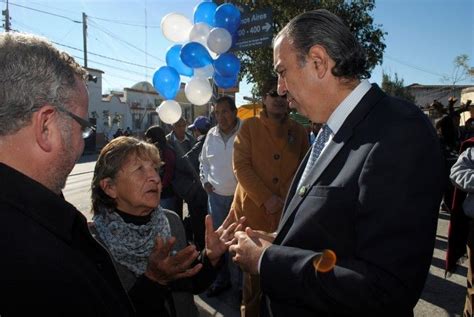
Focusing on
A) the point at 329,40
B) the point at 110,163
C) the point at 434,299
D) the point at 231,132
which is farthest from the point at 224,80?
the point at 329,40

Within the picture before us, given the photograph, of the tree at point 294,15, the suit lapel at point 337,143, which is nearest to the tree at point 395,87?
the tree at point 294,15

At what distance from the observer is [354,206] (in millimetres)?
1255

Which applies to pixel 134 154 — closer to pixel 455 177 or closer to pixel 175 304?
pixel 175 304

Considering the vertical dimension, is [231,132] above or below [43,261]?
above

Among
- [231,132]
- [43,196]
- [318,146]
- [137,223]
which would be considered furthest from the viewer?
[231,132]

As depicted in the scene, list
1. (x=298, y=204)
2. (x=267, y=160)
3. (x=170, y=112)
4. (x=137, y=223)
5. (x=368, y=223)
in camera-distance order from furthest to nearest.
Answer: (x=170, y=112) < (x=267, y=160) < (x=137, y=223) < (x=298, y=204) < (x=368, y=223)

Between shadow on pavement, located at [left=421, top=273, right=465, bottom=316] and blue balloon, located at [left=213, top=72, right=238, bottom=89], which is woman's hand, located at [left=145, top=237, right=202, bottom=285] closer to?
shadow on pavement, located at [left=421, top=273, right=465, bottom=316]

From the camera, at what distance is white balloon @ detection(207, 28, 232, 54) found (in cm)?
492

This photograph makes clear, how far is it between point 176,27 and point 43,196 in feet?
15.9

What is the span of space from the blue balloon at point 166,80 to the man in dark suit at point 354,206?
4.08 m

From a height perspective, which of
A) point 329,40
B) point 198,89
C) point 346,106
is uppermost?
point 198,89

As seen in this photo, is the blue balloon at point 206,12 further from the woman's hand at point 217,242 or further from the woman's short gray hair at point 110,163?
the woman's hand at point 217,242

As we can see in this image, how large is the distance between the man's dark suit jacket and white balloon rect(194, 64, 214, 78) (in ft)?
13.6

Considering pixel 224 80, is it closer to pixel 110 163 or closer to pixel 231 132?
pixel 231 132
